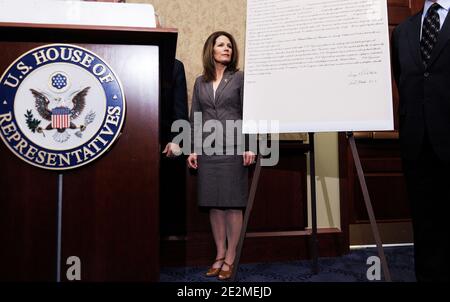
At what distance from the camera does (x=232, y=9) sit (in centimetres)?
257

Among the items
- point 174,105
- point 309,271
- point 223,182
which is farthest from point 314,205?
point 174,105

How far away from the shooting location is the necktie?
5.35 feet

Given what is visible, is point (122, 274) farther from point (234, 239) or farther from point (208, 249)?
point (208, 249)

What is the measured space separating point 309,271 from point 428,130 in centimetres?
108

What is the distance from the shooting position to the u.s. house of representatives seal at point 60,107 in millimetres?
982

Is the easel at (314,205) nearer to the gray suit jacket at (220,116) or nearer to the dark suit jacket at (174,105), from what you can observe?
the gray suit jacket at (220,116)

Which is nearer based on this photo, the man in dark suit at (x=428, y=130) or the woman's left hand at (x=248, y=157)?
the man in dark suit at (x=428, y=130)

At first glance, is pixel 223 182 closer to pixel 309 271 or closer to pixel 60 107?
pixel 309 271

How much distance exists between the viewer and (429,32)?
5.41 feet

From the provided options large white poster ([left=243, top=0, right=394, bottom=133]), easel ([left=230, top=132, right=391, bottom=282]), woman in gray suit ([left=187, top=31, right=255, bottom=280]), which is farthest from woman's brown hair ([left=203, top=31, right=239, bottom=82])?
Result: easel ([left=230, top=132, right=391, bottom=282])

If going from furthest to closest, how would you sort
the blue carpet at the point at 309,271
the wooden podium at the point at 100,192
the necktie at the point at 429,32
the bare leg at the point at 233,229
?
the bare leg at the point at 233,229 → the blue carpet at the point at 309,271 → the necktie at the point at 429,32 → the wooden podium at the point at 100,192

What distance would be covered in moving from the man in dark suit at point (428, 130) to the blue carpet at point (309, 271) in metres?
0.36

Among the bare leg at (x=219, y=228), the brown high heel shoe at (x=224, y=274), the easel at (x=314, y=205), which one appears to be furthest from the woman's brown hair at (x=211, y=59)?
the brown high heel shoe at (x=224, y=274)

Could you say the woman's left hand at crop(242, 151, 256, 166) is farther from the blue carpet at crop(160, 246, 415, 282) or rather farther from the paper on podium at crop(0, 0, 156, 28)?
the paper on podium at crop(0, 0, 156, 28)
